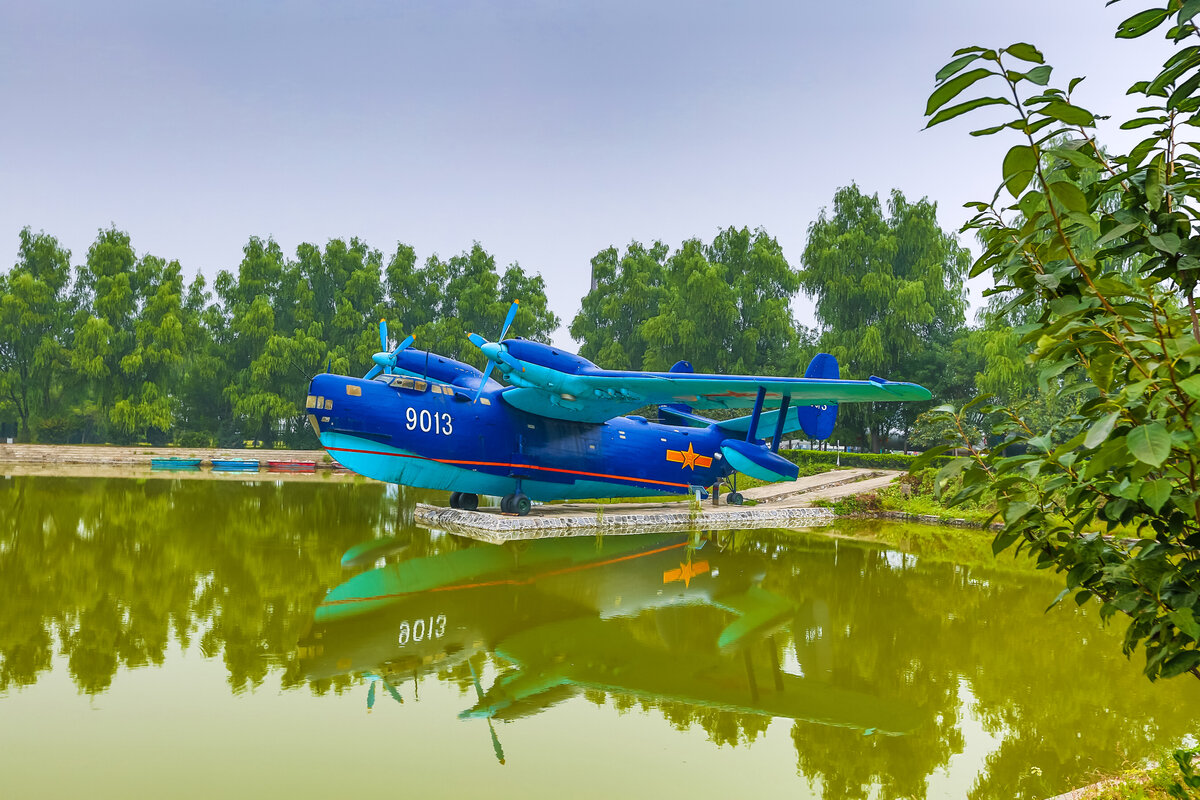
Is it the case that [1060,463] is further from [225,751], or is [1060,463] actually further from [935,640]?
[935,640]

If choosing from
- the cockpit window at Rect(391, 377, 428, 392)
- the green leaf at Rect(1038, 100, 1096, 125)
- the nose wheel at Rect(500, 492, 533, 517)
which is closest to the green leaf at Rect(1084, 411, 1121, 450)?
the green leaf at Rect(1038, 100, 1096, 125)

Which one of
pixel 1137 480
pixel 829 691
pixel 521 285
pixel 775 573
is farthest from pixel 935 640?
pixel 521 285

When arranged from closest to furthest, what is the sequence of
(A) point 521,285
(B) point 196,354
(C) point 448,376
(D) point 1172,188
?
1. (D) point 1172,188
2. (C) point 448,376
3. (B) point 196,354
4. (A) point 521,285

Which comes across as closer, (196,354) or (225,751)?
(225,751)

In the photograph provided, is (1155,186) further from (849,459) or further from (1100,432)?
(849,459)

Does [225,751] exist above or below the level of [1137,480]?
below

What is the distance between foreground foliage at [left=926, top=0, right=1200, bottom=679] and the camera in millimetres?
1550

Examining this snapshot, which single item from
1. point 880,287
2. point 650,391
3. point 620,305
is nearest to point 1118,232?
point 650,391

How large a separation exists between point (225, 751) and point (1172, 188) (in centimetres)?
530

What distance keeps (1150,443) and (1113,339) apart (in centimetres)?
31

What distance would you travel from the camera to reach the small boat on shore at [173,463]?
98.2 ft

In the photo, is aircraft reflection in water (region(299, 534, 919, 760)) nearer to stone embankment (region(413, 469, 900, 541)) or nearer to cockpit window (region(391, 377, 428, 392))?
stone embankment (region(413, 469, 900, 541))

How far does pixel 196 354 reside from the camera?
4088 centimetres

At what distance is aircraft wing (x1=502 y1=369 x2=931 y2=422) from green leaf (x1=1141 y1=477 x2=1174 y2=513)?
11.5 meters
